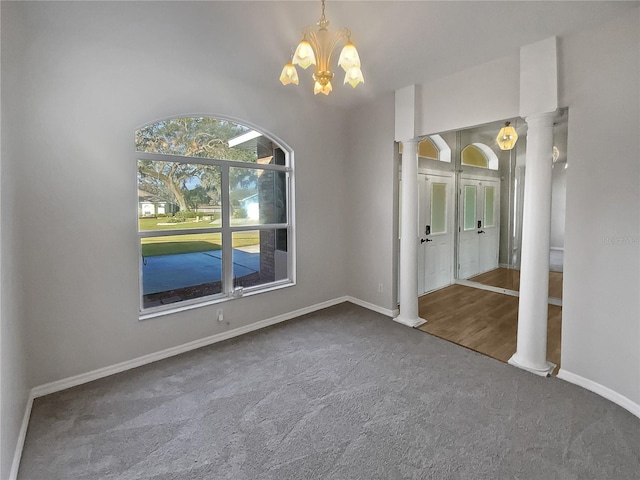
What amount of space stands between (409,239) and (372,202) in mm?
774

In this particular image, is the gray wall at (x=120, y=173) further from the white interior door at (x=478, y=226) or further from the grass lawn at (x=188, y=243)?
the white interior door at (x=478, y=226)

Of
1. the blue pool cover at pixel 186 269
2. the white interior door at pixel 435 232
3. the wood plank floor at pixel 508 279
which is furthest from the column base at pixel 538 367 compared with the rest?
the blue pool cover at pixel 186 269

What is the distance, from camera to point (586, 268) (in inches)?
97.8

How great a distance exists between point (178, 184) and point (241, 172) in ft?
2.44

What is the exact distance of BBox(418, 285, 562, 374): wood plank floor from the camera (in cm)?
325

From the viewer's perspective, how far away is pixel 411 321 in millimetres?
3840

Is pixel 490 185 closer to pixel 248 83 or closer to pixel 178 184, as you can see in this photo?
pixel 248 83

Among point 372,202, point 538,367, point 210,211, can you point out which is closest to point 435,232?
point 372,202

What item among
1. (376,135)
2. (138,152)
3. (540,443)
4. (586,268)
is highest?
(376,135)

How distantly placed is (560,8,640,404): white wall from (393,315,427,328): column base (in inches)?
58.9

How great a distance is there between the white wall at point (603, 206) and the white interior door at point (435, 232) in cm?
258

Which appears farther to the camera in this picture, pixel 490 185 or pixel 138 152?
pixel 490 185

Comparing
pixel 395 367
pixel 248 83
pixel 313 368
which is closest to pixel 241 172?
pixel 248 83

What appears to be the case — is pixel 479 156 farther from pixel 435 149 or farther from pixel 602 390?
pixel 602 390
